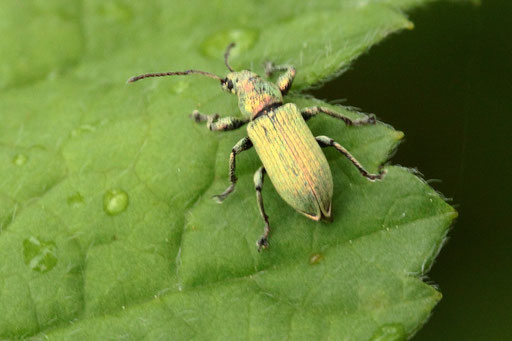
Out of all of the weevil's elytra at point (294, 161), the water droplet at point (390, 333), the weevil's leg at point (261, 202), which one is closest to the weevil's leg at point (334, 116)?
the weevil's elytra at point (294, 161)

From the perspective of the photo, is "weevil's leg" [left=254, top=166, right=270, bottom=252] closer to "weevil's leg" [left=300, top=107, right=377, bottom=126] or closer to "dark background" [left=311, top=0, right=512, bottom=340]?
"weevil's leg" [left=300, top=107, right=377, bottom=126]

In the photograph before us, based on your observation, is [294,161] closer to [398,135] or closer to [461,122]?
[398,135]

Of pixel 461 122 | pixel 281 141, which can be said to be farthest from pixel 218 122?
pixel 461 122

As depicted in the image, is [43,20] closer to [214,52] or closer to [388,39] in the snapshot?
[214,52]

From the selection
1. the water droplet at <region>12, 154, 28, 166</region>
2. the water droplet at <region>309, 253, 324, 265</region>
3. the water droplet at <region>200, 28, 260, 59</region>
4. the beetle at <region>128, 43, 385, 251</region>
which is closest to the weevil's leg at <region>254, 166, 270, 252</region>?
the beetle at <region>128, 43, 385, 251</region>

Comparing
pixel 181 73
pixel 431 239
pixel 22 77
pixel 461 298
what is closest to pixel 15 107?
pixel 22 77

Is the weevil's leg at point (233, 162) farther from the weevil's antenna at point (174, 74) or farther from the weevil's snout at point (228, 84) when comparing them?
the weevil's antenna at point (174, 74)

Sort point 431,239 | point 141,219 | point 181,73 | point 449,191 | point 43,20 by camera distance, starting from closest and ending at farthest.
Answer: point 431,239 → point 141,219 → point 449,191 → point 181,73 → point 43,20
